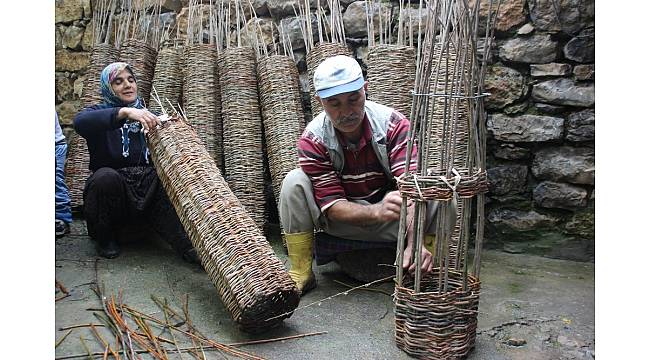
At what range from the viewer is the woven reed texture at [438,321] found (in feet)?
7.47

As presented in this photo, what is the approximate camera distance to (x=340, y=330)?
264 centimetres

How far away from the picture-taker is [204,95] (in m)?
4.02

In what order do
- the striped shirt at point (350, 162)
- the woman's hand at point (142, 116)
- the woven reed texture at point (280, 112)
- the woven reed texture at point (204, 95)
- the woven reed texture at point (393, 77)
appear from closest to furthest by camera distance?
the striped shirt at point (350, 162), the woman's hand at point (142, 116), the woven reed texture at point (393, 77), the woven reed texture at point (280, 112), the woven reed texture at point (204, 95)

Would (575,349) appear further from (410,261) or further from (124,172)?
(124,172)

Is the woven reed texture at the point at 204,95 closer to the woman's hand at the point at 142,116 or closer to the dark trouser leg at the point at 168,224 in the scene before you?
the dark trouser leg at the point at 168,224

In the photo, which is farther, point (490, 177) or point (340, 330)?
point (490, 177)

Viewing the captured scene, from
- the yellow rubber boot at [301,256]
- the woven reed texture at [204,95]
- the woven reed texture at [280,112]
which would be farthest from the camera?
the woven reed texture at [204,95]

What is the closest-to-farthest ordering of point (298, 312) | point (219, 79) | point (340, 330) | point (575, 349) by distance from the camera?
point (575, 349), point (340, 330), point (298, 312), point (219, 79)

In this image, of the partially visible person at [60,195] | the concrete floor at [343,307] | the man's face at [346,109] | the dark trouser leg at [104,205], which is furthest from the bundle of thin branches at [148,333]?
the man's face at [346,109]

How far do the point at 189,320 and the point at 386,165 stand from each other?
1.14 metres

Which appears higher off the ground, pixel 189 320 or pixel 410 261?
pixel 410 261

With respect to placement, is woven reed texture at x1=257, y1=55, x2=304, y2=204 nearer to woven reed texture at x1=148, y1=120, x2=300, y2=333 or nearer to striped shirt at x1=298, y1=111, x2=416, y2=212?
woven reed texture at x1=148, y1=120, x2=300, y2=333

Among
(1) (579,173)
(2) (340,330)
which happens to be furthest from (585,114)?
Result: (2) (340,330)

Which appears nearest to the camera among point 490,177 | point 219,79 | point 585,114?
point 585,114
